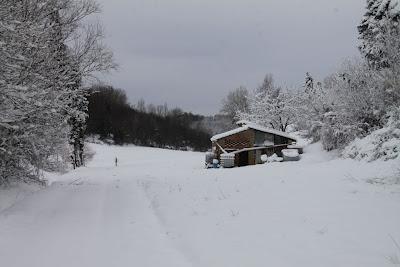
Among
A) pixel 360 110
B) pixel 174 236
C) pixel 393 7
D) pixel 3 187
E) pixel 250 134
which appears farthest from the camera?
pixel 250 134

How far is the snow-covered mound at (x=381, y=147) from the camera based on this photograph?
56.9 ft

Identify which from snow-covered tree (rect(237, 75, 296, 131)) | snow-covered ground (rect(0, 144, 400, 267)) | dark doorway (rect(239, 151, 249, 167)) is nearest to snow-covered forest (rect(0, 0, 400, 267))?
snow-covered ground (rect(0, 144, 400, 267))

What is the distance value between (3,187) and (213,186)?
6.29 m

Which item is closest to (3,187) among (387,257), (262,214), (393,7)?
(262,214)

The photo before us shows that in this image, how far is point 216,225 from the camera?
8.84m

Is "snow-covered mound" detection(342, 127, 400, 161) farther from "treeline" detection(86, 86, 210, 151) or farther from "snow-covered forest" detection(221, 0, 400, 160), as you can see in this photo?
"treeline" detection(86, 86, 210, 151)

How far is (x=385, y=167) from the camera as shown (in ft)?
50.5

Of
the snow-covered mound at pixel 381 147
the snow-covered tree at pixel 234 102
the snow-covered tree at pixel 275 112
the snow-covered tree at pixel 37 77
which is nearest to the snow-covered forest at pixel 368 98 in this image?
the snow-covered mound at pixel 381 147

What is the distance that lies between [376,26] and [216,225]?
27930 mm

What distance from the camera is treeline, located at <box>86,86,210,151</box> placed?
276 ft

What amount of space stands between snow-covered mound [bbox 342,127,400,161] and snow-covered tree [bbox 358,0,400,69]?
25.5 ft

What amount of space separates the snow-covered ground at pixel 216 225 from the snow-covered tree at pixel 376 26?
51.8 ft

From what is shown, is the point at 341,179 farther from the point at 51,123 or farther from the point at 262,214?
the point at 51,123

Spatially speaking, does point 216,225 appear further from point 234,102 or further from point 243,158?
point 234,102
